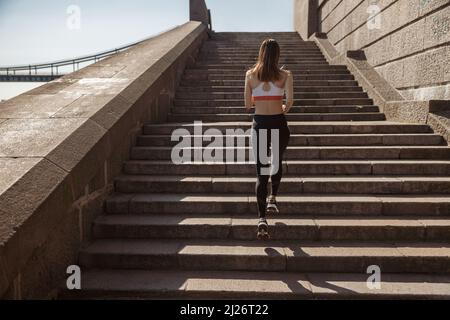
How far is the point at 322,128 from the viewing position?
17.5 ft

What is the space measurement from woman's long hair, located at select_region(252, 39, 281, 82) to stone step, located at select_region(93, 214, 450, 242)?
61.2 inches

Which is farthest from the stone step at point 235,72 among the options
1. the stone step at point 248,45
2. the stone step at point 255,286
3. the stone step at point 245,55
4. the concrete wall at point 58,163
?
the stone step at point 255,286

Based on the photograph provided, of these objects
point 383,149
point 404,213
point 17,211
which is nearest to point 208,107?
point 383,149

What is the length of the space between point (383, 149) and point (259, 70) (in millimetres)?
2528

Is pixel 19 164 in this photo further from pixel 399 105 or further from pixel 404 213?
pixel 399 105

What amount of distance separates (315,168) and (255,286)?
6.79 ft

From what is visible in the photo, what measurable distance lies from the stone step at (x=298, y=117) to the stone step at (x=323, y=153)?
150 centimetres

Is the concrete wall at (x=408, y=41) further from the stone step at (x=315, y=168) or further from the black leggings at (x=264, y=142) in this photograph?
the black leggings at (x=264, y=142)

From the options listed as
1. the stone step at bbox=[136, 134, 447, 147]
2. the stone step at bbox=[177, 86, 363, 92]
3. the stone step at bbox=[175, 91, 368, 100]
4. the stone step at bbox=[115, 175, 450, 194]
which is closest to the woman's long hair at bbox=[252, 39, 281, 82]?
the stone step at bbox=[115, 175, 450, 194]

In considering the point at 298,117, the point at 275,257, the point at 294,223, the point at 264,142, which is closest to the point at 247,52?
the point at 298,117

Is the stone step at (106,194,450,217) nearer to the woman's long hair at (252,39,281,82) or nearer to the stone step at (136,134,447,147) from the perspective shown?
the stone step at (136,134,447,147)

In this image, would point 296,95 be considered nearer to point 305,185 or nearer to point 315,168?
point 315,168

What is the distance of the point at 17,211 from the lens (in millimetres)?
2311

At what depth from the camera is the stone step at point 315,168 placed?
4.33m
